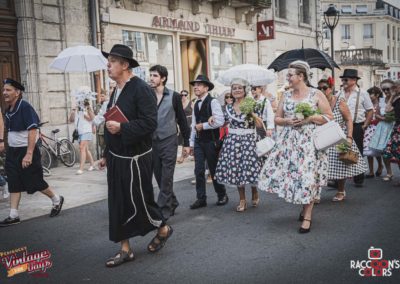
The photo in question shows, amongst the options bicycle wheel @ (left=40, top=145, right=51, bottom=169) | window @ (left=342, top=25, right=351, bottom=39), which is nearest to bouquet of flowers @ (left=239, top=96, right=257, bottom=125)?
bicycle wheel @ (left=40, top=145, right=51, bottom=169)

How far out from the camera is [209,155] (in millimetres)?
6945

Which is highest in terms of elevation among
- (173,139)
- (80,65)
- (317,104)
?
(80,65)

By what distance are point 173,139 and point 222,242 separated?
5.45 feet

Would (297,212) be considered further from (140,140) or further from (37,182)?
(37,182)

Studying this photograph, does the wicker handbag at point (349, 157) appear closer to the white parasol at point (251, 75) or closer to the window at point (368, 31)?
the white parasol at point (251, 75)

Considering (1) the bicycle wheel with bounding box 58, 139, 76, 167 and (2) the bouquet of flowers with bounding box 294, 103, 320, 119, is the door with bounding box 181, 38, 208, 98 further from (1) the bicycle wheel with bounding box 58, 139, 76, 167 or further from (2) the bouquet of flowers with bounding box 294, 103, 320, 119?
(2) the bouquet of flowers with bounding box 294, 103, 320, 119

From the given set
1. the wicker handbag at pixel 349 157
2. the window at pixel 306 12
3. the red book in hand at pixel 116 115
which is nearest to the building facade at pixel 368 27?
the window at pixel 306 12

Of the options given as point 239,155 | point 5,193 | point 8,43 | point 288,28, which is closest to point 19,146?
point 5,193

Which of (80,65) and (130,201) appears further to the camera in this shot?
(80,65)

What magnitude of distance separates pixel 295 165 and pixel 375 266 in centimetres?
161

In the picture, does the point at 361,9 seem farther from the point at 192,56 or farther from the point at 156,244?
the point at 156,244

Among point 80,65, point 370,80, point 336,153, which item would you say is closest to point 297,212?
point 336,153

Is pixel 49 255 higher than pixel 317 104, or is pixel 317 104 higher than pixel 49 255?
pixel 317 104

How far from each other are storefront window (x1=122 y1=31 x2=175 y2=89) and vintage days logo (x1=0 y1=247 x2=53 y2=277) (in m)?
9.44
